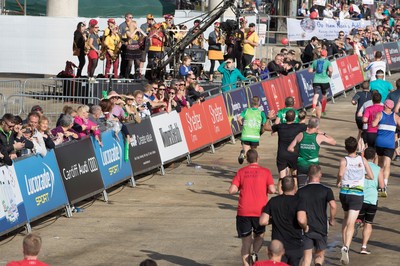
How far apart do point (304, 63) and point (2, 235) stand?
1860cm

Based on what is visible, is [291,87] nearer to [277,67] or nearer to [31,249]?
[277,67]

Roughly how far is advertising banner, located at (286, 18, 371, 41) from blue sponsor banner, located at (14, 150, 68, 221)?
22514 millimetres

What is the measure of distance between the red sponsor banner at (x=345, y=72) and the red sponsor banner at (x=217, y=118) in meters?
9.61

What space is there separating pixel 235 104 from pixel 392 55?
1804cm

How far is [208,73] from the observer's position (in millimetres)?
35062

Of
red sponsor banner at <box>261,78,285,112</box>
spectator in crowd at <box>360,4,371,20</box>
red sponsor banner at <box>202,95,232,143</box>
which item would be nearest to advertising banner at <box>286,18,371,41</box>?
spectator in crowd at <box>360,4,371,20</box>

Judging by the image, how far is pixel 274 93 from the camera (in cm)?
2962

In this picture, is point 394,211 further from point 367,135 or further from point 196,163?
point 196,163

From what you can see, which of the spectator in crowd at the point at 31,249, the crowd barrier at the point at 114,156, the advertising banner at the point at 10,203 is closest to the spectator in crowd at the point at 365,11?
the crowd barrier at the point at 114,156

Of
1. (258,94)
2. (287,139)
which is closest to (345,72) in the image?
(258,94)

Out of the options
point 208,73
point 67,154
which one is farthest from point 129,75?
point 67,154

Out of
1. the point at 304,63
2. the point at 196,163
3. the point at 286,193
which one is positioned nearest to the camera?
the point at 286,193

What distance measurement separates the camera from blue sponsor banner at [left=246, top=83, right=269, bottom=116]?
1095 inches

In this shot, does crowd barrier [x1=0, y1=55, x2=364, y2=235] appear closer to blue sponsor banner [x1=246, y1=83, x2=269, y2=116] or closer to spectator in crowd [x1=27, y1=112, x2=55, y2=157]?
blue sponsor banner [x1=246, y1=83, x2=269, y2=116]
